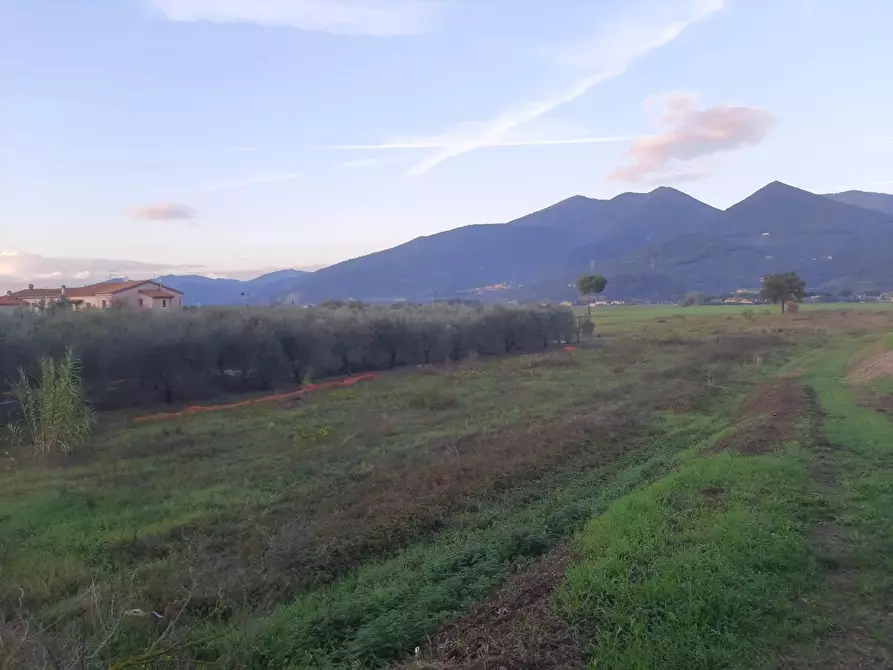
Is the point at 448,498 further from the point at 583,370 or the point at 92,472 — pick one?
the point at 583,370

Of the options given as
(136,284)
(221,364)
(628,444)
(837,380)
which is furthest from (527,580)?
(136,284)

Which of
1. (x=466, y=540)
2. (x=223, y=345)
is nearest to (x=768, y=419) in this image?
(x=466, y=540)

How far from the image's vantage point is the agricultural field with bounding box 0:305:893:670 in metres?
6.29

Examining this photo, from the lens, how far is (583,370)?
36.5 meters

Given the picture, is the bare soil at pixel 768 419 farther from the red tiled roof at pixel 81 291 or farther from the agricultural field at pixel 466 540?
the red tiled roof at pixel 81 291

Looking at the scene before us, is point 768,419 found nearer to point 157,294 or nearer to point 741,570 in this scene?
point 741,570

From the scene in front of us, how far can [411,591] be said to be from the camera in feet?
26.3

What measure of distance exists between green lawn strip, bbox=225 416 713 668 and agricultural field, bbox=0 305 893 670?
4 cm

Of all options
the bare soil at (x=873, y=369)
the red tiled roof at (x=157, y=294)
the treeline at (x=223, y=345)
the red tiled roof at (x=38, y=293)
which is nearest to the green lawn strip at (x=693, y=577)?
the bare soil at (x=873, y=369)

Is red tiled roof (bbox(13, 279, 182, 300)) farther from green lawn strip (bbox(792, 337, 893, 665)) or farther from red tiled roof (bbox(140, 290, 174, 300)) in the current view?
green lawn strip (bbox(792, 337, 893, 665))

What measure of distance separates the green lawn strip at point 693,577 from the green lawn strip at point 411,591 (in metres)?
1.14

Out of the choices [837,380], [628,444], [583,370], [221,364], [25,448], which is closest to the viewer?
[628,444]

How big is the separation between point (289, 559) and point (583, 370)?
2883 cm

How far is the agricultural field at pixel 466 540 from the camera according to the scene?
6.29 meters
